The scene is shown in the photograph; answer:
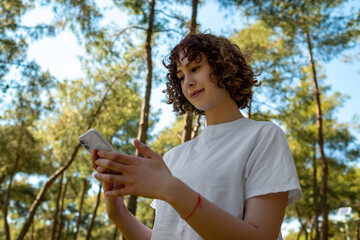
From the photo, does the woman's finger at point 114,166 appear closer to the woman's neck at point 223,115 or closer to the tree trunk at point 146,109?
→ the woman's neck at point 223,115

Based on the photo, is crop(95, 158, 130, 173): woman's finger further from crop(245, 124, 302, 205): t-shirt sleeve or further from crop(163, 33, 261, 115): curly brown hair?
crop(163, 33, 261, 115): curly brown hair

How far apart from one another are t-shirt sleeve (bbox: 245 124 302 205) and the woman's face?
1.08ft

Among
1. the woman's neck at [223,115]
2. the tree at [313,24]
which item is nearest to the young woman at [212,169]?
the woman's neck at [223,115]

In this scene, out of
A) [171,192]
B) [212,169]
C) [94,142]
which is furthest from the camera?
[212,169]

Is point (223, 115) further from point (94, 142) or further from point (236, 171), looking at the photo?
point (94, 142)

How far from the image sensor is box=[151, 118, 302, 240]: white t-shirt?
123 centimetres

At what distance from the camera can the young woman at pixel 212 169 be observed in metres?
0.98

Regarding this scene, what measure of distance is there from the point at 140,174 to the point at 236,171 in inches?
18.6

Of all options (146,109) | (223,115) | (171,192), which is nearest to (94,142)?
(171,192)

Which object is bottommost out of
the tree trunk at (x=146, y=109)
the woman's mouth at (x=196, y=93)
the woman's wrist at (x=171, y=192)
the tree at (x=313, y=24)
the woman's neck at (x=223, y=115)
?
the woman's wrist at (x=171, y=192)

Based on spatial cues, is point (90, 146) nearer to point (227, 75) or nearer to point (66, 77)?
point (227, 75)

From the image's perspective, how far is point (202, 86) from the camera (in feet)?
5.26

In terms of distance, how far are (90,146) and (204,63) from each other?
761mm

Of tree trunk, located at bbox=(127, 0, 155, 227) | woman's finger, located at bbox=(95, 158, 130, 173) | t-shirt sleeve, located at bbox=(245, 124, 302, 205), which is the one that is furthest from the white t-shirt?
tree trunk, located at bbox=(127, 0, 155, 227)
